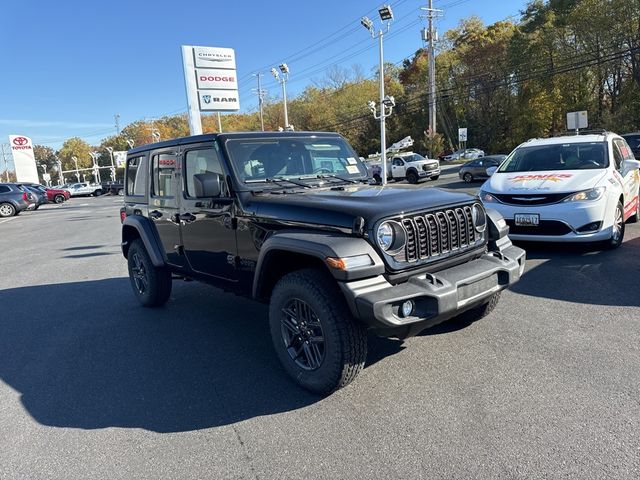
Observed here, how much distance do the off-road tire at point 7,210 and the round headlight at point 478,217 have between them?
27811mm

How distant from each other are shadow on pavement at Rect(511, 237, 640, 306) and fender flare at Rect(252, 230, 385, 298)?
3118mm

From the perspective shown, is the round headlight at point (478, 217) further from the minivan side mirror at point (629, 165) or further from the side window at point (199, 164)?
the minivan side mirror at point (629, 165)

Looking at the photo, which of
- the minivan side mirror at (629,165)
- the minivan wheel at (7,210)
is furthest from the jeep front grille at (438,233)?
the minivan wheel at (7,210)

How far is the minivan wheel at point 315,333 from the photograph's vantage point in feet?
10.1

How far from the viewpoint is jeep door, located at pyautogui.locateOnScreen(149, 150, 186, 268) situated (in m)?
4.86

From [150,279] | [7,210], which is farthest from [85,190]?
[150,279]

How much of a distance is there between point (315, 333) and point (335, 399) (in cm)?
50

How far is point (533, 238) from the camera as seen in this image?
21.9 ft

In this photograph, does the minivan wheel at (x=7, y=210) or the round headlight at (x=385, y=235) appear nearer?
the round headlight at (x=385, y=235)

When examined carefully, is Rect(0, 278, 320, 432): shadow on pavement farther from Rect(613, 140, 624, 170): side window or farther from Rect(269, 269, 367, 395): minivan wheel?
Rect(613, 140, 624, 170): side window

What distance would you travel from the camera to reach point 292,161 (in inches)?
172

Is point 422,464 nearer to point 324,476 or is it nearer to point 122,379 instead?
point 324,476

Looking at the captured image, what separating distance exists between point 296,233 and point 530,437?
1.97m

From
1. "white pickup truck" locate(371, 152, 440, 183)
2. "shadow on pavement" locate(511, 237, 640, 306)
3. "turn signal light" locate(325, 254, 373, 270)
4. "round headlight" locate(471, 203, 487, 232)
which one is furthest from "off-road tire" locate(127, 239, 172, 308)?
"white pickup truck" locate(371, 152, 440, 183)
